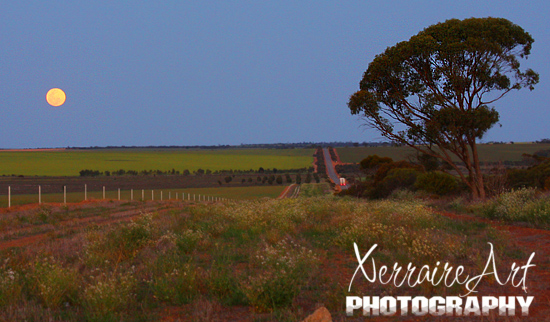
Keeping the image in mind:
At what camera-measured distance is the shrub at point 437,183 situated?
30.8m

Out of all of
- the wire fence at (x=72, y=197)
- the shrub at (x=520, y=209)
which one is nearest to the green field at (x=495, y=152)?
the wire fence at (x=72, y=197)

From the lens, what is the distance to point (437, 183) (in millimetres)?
30953

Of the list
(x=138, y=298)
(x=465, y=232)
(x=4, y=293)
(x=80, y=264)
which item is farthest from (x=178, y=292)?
(x=465, y=232)

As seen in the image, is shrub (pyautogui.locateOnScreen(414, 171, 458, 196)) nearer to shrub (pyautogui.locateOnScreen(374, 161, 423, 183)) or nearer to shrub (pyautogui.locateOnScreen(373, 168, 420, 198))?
shrub (pyautogui.locateOnScreen(373, 168, 420, 198))

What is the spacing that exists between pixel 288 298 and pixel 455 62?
18736 millimetres

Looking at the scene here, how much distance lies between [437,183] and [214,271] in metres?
27.3

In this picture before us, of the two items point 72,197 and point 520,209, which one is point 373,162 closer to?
point 72,197

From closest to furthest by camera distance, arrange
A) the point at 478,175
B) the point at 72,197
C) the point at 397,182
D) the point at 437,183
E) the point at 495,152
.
Answer: the point at 478,175 → the point at 437,183 → the point at 397,182 → the point at 72,197 → the point at 495,152

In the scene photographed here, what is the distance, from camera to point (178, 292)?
5797 millimetres

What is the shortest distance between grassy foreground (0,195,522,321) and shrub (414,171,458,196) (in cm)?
1981

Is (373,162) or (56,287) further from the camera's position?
(373,162)

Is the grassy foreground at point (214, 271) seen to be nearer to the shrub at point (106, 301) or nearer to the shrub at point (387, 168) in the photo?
the shrub at point (106, 301)

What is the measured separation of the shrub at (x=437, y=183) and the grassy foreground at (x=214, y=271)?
65.0 ft

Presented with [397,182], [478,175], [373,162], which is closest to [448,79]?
[478,175]
